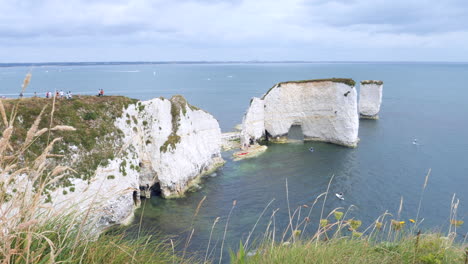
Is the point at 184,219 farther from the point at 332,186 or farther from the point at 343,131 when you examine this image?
the point at 343,131

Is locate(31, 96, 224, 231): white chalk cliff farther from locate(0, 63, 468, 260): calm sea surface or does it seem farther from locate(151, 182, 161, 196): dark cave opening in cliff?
locate(0, 63, 468, 260): calm sea surface

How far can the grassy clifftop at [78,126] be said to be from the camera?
20.2 metres

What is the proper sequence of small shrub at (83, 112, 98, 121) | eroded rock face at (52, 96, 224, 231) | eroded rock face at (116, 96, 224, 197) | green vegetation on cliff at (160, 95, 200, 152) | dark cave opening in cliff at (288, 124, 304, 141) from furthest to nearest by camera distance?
dark cave opening in cliff at (288, 124, 304, 141) < green vegetation on cliff at (160, 95, 200, 152) < eroded rock face at (116, 96, 224, 197) < small shrub at (83, 112, 98, 121) < eroded rock face at (52, 96, 224, 231)

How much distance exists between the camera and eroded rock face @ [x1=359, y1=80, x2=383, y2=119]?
64412mm

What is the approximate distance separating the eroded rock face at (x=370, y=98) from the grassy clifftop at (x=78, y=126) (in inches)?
2147

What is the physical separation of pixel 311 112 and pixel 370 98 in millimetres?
25420

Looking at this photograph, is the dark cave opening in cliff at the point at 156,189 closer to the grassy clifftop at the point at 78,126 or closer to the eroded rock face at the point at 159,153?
the eroded rock face at the point at 159,153

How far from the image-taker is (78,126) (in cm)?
2255

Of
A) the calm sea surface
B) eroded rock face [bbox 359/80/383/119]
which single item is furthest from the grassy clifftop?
eroded rock face [bbox 359/80/383/119]

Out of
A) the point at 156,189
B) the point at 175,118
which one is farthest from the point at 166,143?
the point at 156,189

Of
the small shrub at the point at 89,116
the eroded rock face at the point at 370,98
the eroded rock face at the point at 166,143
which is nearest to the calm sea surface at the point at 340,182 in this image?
the eroded rock face at the point at 166,143

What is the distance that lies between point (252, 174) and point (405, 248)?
28.8 m

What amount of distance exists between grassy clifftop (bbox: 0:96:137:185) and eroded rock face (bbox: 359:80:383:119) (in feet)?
179

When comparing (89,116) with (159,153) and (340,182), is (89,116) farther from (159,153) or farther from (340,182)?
(340,182)
